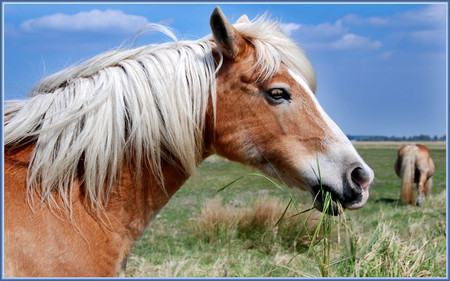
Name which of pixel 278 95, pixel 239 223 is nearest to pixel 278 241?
pixel 239 223

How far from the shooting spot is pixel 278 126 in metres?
2.88

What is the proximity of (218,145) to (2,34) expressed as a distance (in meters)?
1.77

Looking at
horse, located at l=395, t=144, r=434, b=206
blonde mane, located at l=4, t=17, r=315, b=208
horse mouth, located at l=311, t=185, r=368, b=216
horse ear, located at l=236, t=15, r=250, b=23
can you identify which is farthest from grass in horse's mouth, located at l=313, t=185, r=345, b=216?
horse, located at l=395, t=144, r=434, b=206

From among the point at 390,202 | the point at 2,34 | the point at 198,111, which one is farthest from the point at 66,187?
the point at 390,202

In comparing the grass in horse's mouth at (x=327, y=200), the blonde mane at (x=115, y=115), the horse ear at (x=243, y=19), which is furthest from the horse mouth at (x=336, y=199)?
the horse ear at (x=243, y=19)

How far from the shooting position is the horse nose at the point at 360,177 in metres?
2.77

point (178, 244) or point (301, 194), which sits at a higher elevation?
point (301, 194)

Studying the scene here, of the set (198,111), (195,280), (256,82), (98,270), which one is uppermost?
(256,82)

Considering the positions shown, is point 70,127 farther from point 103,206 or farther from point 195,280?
point 195,280

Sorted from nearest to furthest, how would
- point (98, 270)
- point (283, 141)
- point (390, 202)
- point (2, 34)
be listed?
point (98, 270)
point (283, 141)
point (2, 34)
point (390, 202)

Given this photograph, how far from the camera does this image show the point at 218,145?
3012 mm

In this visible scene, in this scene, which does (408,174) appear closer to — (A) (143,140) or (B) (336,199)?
(B) (336,199)

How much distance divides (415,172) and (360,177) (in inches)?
564

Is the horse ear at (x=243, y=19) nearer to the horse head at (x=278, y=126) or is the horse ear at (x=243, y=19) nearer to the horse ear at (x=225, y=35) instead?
the horse head at (x=278, y=126)
